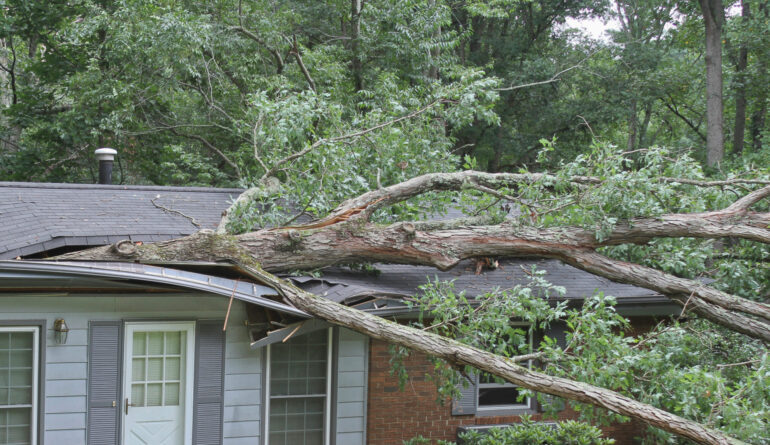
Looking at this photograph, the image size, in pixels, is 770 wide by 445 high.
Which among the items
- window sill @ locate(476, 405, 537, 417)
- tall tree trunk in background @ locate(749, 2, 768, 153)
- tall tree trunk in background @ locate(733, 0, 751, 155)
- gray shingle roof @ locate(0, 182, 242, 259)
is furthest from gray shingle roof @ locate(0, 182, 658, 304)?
tall tree trunk in background @ locate(733, 0, 751, 155)

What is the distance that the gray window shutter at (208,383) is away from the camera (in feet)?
23.6

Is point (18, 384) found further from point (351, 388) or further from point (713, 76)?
point (713, 76)

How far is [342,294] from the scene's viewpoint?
6809 mm

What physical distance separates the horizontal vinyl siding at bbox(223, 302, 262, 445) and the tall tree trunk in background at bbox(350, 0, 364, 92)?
1029cm

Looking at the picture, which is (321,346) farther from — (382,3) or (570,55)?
(570,55)

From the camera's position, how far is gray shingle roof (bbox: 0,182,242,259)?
6832 millimetres

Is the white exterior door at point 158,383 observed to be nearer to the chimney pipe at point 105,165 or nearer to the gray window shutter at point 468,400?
the gray window shutter at point 468,400

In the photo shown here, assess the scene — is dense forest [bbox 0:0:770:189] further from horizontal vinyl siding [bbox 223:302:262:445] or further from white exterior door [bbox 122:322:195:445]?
white exterior door [bbox 122:322:195:445]

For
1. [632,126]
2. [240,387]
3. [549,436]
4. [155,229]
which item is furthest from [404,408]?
[632,126]

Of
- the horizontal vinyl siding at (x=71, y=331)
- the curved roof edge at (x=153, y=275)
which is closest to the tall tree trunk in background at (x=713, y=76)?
the curved roof edge at (x=153, y=275)

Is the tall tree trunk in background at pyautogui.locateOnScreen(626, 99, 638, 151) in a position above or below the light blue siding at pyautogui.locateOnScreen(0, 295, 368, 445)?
above

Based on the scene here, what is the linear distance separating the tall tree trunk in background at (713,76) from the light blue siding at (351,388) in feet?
33.9

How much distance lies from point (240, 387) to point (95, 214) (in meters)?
2.48

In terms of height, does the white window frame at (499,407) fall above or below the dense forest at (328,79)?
below
